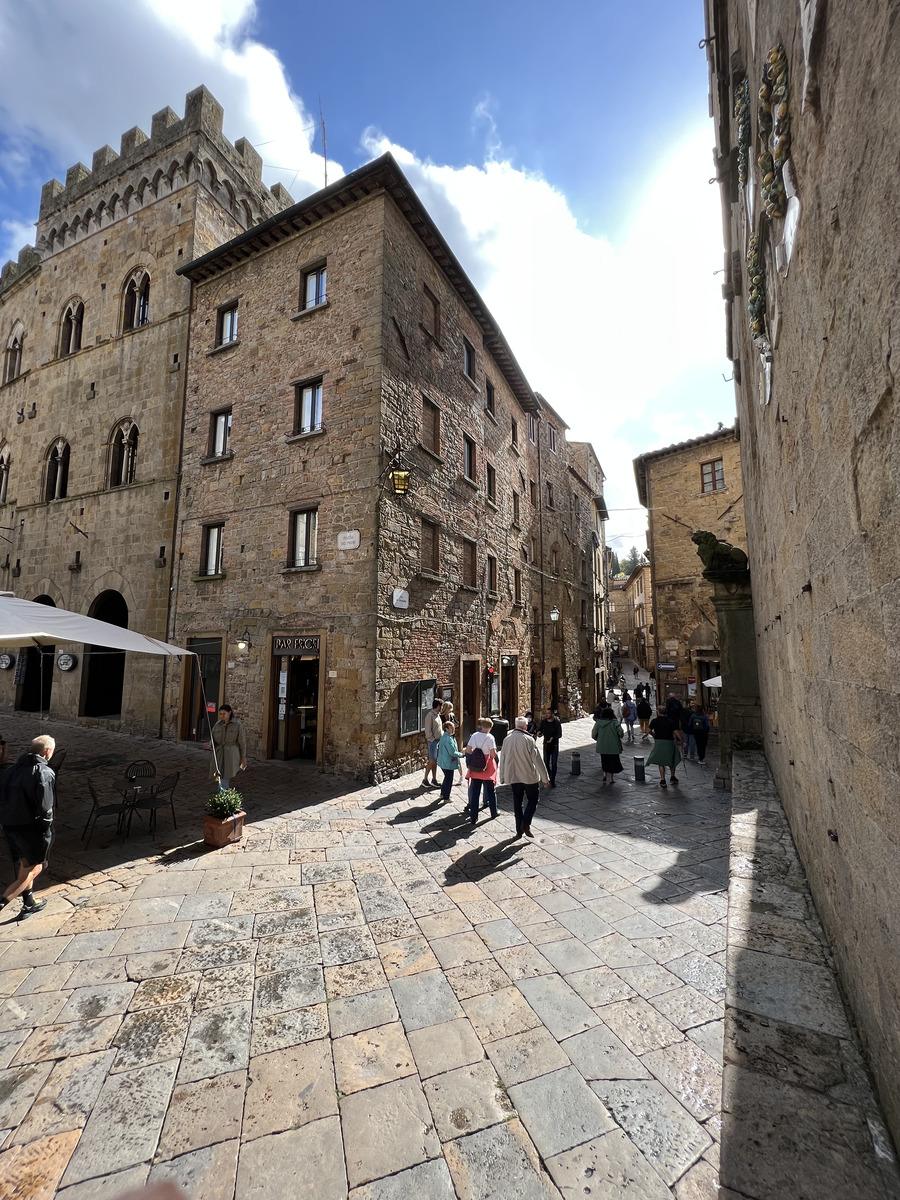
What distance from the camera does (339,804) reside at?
8406 mm

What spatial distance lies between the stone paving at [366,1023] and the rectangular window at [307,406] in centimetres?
909

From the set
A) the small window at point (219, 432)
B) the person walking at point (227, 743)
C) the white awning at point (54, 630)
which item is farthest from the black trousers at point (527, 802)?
the small window at point (219, 432)

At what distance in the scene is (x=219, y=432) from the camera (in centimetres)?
1337

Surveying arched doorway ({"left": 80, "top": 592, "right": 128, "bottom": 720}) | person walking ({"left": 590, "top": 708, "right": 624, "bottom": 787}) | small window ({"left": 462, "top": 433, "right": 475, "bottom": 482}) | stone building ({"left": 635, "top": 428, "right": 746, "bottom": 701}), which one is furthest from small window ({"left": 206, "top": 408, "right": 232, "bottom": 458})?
stone building ({"left": 635, "top": 428, "right": 746, "bottom": 701})

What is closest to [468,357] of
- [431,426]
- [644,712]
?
[431,426]

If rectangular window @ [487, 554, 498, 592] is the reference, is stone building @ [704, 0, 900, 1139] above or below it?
below

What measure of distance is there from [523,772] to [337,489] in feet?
23.8

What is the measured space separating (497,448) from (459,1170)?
17.1 m

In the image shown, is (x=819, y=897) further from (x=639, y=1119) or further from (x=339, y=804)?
(x=339, y=804)

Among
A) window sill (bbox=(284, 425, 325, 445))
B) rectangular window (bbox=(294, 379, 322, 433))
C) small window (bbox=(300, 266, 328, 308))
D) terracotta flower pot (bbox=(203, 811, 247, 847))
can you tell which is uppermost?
small window (bbox=(300, 266, 328, 308))

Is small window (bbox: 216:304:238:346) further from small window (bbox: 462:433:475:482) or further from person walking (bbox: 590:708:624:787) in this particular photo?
person walking (bbox: 590:708:624:787)

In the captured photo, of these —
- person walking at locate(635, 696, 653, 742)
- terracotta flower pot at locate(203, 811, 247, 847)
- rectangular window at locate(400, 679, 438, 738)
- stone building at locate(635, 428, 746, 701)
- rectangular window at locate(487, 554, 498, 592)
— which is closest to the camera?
terracotta flower pot at locate(203, 811, 247, 847)

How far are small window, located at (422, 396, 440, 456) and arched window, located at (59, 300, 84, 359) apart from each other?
541 inches

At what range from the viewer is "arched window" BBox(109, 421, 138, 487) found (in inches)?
603
